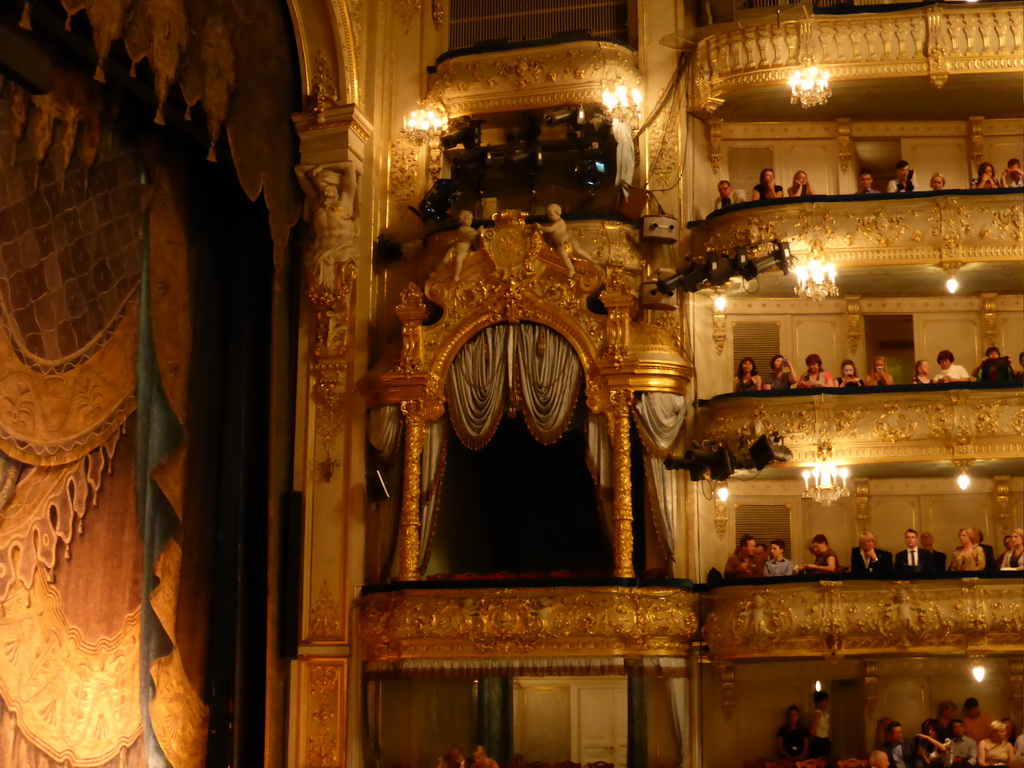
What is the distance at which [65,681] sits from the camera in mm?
14281

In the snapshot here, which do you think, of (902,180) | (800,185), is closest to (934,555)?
(902,180)

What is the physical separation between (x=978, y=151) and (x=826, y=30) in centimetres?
275

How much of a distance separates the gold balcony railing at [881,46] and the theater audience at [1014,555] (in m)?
5.70

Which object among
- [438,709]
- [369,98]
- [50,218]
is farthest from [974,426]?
[50,218]

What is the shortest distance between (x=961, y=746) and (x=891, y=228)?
6.21m

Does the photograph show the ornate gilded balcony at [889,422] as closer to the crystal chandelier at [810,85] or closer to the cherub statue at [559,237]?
the cherub statue at [559,237]

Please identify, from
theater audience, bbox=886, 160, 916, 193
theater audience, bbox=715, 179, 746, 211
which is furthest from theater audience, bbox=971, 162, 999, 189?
theater audience, bbox=715, 179, 746, 211

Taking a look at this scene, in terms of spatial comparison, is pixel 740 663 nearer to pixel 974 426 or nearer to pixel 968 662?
pixel 968 662

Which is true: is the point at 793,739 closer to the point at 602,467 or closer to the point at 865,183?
the point at 602,467

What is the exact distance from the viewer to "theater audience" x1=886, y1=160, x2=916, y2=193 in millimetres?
17344

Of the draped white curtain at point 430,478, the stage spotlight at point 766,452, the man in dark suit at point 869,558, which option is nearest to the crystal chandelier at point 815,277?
the stage spotlight at point 766,452

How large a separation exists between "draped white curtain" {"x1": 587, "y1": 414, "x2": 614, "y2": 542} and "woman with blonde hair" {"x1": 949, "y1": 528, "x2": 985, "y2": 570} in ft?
13.1

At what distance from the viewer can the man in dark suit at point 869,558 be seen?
15898 mm

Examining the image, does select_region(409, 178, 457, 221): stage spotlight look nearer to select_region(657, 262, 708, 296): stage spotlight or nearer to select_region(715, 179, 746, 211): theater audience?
select_region(657, 262, 708, 296): stage spotlight
